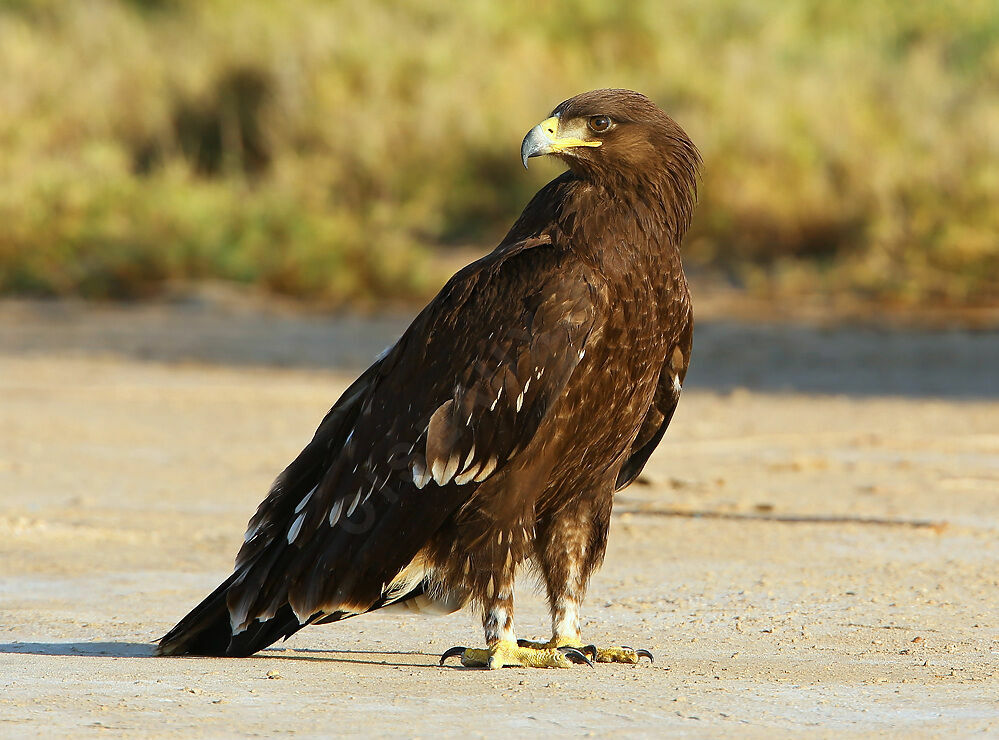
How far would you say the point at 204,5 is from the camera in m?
26.8

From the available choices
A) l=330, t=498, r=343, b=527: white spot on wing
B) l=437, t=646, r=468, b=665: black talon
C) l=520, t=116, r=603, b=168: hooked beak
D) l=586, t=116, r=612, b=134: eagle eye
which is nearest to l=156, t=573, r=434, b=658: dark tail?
l=437, t=646, r=468, b=665: black talon

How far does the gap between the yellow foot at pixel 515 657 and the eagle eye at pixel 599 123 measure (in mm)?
1477

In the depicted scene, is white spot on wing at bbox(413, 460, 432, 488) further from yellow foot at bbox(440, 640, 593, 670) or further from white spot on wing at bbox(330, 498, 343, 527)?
yellow foot at bbox(440, 640, 593, 670)

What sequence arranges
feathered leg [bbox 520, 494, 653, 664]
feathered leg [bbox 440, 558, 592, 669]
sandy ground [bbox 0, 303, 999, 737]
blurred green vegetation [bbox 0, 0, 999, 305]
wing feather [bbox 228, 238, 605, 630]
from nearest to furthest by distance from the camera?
sandy ground [bbox 0, 303, 999, 737] < wing feather [bbox 228, 238, 605, 630] < feathered leg [bbox 440, 558, 592, 669] < feathered leg [bbox 520, 494, 653, 664] < blurred green vegetation [bbox 0, 0, 999, 305]

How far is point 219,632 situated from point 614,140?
181 centimetres

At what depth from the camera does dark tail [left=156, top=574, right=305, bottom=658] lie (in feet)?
16.8

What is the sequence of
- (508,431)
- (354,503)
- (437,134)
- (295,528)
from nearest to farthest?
(508,431)
(354,503)
(295,528)
(437,134)

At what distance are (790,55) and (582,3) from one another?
3.25 metres

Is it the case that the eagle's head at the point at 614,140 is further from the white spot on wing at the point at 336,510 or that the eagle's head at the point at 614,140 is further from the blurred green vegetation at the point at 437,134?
the blurred green vegetation at the point at 437,134

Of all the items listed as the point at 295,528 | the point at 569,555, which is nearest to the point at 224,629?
the point at 295,528

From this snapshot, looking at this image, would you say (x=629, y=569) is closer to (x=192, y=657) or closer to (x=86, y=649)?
(x=192, y=657)

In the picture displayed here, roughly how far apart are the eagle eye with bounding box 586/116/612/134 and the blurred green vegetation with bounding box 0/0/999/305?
36.0ft

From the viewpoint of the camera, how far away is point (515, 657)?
16.6 ft

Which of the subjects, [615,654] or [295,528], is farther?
[295,528]
